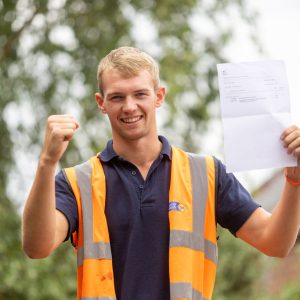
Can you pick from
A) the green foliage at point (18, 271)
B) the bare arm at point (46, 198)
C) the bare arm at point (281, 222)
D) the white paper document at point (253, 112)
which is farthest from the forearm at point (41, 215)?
the green foliage at point (18, 271)

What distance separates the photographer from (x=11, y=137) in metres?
10.4

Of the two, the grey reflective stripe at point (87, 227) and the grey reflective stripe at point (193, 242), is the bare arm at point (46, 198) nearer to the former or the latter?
the grey reflective stripe at point (87, 227)

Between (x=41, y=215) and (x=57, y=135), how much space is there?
13.1 inches

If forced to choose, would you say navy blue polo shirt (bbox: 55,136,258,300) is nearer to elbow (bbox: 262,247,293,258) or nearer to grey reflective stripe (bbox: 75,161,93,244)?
grey reflective stripe (bbox: 75,161,93,244)

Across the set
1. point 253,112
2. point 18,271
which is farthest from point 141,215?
point 18,271

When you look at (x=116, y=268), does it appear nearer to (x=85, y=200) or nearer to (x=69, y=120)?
(x=85, y=200)

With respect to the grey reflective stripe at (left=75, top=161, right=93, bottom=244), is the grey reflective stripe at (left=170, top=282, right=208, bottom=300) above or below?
below

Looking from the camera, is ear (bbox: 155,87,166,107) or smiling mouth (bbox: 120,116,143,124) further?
ear (bbox: 155,87,166,107)

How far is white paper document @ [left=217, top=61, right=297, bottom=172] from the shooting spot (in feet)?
11.5

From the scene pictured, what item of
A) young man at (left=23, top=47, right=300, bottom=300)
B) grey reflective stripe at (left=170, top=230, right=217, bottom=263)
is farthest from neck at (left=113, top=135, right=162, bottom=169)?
grey reflective stripe at (left=170, top=230, right=217, bottom=263)

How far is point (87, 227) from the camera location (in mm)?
3598

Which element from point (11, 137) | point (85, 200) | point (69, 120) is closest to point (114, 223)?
point (85, 200)

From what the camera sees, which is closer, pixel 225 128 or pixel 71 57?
pixel 225 128

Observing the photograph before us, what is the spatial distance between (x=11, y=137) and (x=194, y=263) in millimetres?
7047
